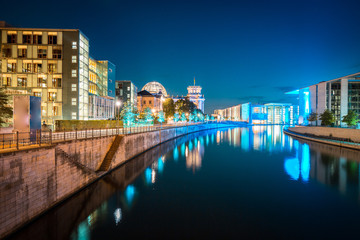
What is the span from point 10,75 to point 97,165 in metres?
34.1

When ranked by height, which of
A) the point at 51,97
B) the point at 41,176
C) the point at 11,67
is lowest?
the point at 41,176

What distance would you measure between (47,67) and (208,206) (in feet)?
142

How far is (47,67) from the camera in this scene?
140 feet

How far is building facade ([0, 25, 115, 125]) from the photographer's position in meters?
41.2

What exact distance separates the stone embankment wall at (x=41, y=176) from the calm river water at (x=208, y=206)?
914 mm

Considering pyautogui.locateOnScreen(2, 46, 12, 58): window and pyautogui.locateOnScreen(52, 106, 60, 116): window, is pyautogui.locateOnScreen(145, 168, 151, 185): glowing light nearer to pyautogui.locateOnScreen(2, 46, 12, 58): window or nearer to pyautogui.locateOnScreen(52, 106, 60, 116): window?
pyautogui.locateOnScreen(52, 106, 60, 116): window

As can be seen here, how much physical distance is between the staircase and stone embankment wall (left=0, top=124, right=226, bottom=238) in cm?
101

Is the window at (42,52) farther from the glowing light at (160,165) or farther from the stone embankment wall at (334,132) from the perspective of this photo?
the stone embankment wall at (334,132)

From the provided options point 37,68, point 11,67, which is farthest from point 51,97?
point 11,67

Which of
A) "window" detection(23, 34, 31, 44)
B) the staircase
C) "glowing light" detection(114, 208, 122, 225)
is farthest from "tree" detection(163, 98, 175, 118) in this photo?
"glowing light" detection(114, 208, 122, 225)

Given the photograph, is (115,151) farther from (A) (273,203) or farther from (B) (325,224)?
(B) (325,224)

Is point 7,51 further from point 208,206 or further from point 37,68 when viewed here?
point 208,206

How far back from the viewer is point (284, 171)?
3002 centimetres

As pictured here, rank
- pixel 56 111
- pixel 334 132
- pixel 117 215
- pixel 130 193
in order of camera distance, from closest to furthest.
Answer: pixel 117 215 → pixel 130 193 → pixel 56 111 → pixel 334 132
